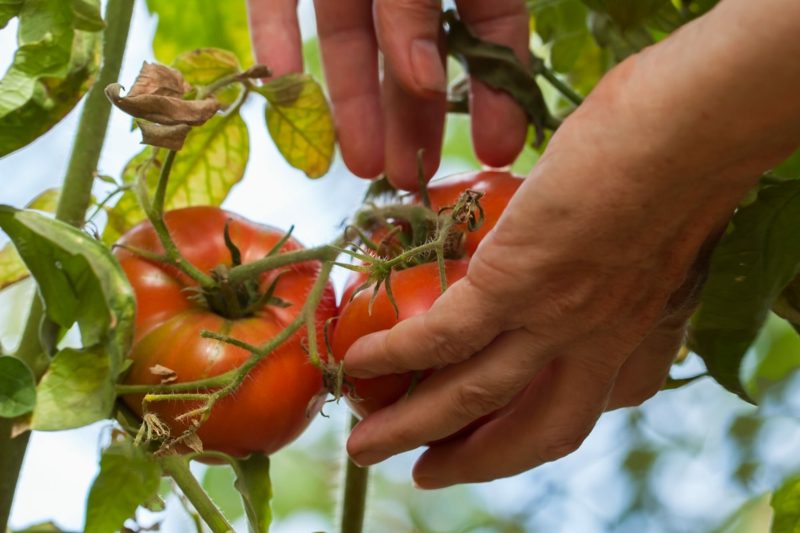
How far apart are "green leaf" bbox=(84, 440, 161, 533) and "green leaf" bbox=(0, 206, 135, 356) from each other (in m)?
0.05

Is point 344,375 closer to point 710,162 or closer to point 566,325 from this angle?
point 566,325

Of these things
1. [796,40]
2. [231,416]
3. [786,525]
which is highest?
[796,40]

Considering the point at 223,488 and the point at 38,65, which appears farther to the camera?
the point at 223,488

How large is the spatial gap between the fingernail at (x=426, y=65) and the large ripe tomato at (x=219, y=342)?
15cm

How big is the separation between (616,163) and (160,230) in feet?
1.13

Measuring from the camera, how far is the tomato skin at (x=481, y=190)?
0.75 meters

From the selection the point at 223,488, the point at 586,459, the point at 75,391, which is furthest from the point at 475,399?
the point at 586,459

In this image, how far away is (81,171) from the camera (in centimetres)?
77

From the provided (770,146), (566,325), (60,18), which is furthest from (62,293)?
(770,146)

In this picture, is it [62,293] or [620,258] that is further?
[62,293]

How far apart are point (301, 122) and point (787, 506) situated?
1.51 ft

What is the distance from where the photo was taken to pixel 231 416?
70 centimetres

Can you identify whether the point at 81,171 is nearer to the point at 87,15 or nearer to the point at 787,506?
the point at 87,15

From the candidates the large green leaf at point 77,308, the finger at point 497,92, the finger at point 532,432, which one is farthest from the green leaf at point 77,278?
the finger at point 497,92
